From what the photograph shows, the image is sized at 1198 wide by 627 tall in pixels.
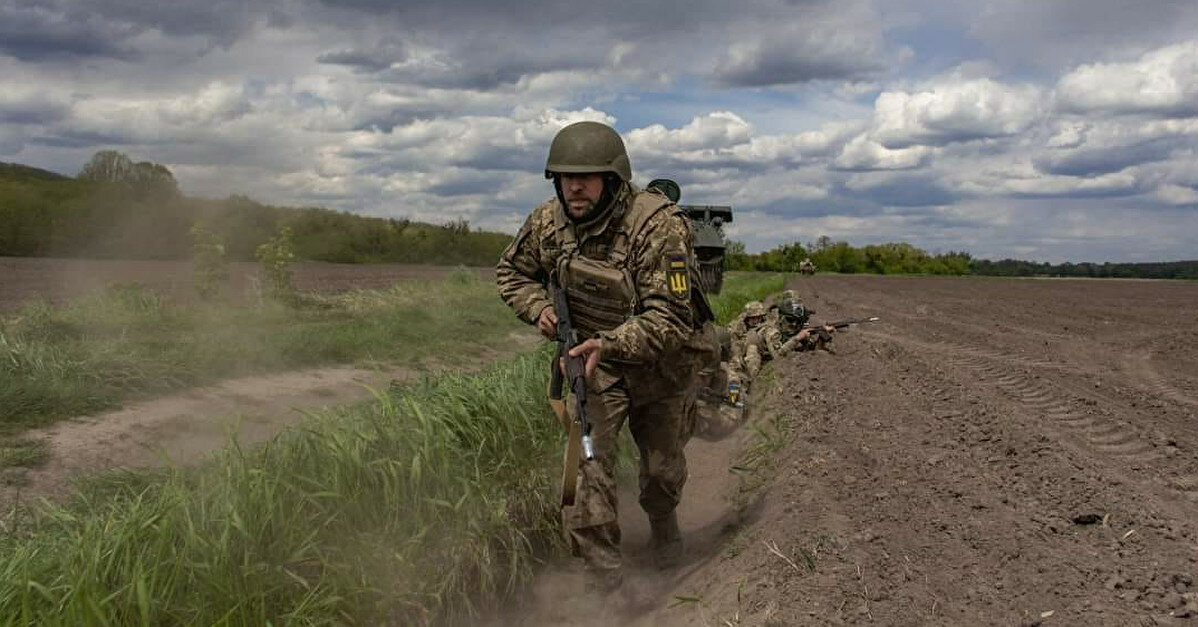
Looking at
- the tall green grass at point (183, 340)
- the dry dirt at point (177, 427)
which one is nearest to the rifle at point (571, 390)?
the dry dirt at point (177, 427)

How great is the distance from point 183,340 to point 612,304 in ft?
21.7

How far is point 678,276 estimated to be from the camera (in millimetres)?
4457

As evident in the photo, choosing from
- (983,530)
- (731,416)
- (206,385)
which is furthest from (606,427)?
(206,385)

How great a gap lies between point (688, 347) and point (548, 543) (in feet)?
4.44

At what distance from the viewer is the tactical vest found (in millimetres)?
4551

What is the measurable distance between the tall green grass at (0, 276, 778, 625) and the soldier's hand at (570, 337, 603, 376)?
0.80 meters

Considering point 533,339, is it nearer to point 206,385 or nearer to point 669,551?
point 206,385

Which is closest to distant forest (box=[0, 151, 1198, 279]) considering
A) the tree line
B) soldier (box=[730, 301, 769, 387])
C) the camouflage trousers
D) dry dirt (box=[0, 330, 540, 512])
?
dry dirt (box=[0, 330, 540, 512])

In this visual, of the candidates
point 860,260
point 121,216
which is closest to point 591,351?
point 121,216

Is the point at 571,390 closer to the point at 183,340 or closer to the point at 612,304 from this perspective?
the point at 612,304

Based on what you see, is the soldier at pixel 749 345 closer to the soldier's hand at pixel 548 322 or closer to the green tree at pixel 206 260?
the soldier's hand at pixel 548 322

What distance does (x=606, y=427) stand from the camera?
4.61 meters

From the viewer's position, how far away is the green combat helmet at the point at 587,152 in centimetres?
443

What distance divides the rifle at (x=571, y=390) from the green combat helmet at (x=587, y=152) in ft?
1.97
